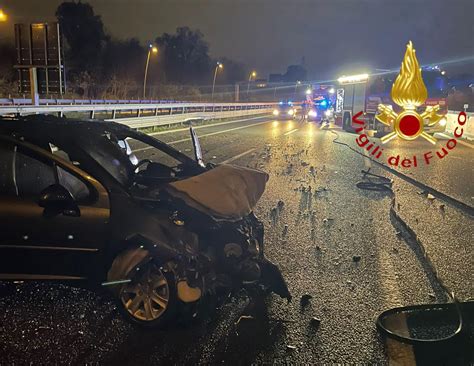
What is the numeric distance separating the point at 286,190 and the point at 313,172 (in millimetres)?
2400

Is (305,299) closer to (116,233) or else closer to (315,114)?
(116,233)

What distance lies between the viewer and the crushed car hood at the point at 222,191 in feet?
12.0

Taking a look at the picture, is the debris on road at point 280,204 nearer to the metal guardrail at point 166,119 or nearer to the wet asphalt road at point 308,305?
the wet asphalt road at point 308,305

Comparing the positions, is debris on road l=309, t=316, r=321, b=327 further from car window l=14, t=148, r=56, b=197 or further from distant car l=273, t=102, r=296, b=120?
distant car l=273, t=102, r=296, b=120

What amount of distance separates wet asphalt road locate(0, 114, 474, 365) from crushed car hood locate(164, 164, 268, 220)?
30.4 inches

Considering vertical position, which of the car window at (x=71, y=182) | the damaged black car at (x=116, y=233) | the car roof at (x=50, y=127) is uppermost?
the car roof at (x=50, y=127)

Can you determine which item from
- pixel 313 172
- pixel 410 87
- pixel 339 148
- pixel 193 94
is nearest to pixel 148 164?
pixel 313 172

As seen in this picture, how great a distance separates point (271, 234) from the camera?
5789 mm

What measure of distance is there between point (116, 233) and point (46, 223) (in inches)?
22.0

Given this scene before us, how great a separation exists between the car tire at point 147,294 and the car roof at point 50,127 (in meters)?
1.22

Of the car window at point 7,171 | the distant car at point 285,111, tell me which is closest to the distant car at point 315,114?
the distant car at point 285,111

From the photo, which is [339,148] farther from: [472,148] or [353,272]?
[353,272]

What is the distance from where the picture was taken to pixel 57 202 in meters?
3.35

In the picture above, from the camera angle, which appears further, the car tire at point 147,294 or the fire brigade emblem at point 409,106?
the fire brigade emblem at point 409,106
